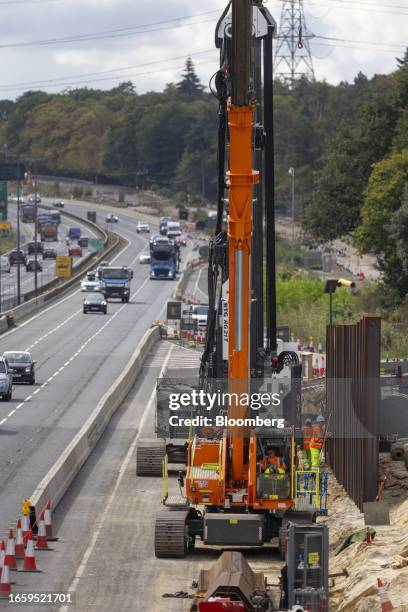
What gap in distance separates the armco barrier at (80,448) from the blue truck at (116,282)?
41.2 meters

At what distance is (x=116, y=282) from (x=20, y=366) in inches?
1856

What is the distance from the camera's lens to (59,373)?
68.8 meters

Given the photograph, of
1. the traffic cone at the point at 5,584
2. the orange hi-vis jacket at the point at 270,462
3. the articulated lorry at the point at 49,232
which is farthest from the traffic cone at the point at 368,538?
the articulated lorry at the point at 49,232

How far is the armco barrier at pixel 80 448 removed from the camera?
1323 inches

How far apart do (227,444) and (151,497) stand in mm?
9237

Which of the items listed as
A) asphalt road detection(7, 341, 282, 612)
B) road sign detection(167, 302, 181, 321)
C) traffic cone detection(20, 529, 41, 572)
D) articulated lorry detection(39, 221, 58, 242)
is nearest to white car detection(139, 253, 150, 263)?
articulated lorry detection(39, 221, 58, 242)

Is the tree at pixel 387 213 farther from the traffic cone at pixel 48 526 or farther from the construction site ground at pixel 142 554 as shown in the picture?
the traffic cone at pixel 48 526

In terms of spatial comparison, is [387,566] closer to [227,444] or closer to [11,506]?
[227,444]

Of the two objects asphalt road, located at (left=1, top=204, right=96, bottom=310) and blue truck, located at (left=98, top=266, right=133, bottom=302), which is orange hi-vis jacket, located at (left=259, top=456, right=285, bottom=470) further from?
blue truck, located at (left=98, top=266, right=133, bottom=302)

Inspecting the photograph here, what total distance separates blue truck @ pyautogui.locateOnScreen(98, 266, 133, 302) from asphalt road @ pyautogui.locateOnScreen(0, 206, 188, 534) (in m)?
1.09

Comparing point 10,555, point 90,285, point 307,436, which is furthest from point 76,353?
point 10,555

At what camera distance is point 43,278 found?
134 meters

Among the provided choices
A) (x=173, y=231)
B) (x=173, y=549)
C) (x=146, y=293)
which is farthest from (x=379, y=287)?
(x=173, y=231)

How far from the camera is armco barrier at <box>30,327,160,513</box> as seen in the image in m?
33.6
